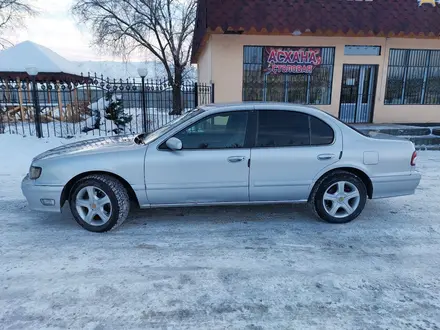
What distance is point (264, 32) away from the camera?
10.7 meters

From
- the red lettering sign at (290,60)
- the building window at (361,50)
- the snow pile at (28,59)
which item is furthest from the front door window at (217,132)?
the snow pile at (28,59)

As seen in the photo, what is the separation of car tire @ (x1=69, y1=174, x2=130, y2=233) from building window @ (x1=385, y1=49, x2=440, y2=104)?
11.6 metres

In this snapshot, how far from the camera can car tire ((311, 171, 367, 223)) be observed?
13.7 feet

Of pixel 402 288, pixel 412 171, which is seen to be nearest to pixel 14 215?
pixel 402 288

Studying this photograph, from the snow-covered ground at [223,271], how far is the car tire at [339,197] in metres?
0.16

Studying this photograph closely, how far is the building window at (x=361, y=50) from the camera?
11.7 metres

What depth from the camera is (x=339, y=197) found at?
4.22 meters

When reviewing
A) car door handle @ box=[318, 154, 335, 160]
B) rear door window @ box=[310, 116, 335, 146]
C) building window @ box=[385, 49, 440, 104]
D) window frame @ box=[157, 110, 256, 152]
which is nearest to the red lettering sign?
building window @ box=[385, 49, 440, 104]

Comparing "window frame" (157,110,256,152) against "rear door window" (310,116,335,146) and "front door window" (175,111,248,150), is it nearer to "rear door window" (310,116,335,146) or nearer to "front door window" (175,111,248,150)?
"front door window" (175,111,248,150)

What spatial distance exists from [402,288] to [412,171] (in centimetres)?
197

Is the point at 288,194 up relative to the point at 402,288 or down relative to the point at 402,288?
up

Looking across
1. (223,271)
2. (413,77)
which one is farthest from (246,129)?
(413,77)

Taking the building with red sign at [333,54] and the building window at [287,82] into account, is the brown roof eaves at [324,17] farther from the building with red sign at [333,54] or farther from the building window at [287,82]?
the building window at [287,82]

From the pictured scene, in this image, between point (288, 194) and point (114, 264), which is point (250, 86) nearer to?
point (288, 194)
